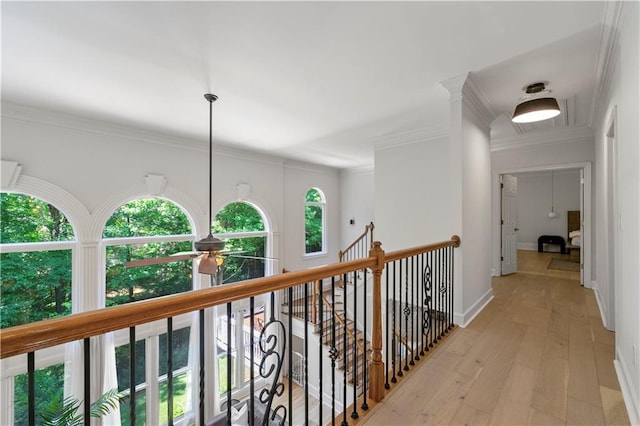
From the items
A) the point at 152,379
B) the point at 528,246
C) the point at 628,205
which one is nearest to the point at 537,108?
the point at 628,205

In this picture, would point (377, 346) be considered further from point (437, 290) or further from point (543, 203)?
point (543, 203)

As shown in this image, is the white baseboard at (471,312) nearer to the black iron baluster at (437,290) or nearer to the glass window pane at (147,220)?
the black iron baluster at (437,290)

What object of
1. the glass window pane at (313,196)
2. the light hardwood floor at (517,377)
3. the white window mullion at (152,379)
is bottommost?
the white window mullion at (152,379)

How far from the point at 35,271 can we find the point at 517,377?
5.20 m

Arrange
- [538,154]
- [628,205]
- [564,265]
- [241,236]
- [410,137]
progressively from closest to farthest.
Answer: [628,205] → [410,137] → [538,154] → [241,236] → [564,265]

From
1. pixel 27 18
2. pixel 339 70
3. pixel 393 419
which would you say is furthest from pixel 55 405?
pixel 339 70

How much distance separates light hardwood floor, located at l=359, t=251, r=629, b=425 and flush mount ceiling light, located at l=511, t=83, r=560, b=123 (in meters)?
2.05

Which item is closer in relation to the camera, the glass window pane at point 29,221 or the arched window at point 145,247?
the glass window pane at point 29,221

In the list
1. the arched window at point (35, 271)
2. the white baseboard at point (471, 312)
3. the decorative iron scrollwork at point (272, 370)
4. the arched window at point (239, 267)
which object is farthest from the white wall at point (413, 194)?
the arched window at point (35, 271)

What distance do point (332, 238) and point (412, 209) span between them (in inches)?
142

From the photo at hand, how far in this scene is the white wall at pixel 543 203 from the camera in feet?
26.3

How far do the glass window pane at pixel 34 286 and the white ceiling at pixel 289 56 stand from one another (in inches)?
73.9

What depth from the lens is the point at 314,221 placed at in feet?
24.4

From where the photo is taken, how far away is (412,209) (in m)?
4.38
